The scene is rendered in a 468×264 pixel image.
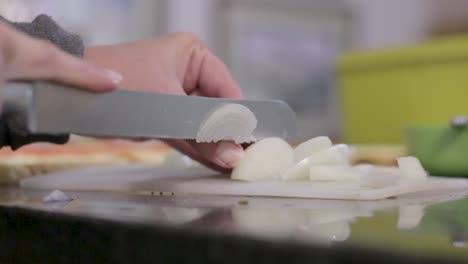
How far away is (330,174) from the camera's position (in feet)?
1.82

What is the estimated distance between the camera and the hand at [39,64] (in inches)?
14.8

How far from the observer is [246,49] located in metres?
2.66

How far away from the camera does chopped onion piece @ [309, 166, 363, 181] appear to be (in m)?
0.55

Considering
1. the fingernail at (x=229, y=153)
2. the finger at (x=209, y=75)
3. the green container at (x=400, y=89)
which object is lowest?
the fingernail at (x=229, y=153)

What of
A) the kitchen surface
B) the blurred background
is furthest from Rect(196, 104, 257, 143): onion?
the blurred background

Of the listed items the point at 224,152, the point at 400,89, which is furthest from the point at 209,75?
the point at 400,89

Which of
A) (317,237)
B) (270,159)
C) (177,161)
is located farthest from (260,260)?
(177,161)

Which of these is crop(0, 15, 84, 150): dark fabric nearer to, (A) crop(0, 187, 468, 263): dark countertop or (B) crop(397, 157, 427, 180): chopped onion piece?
(A) crop(0, 187, 468, 263): dark countertop

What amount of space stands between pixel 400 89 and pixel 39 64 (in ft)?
5.25

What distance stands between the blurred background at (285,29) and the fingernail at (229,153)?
152 cm

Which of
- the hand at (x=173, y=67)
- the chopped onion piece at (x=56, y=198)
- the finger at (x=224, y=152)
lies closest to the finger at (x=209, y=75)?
the hand at (x=173, y=67)

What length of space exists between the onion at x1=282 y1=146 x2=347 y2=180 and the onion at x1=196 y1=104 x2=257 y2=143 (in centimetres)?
4

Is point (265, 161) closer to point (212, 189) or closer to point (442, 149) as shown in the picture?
point (212, 189)

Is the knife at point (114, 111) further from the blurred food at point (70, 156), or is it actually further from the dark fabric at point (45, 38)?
the blurred food at point (70, 156)
